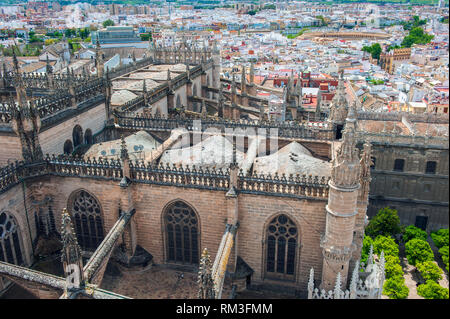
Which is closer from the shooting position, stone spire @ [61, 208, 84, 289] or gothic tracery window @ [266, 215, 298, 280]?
stone spire @ [61, 208, 84, 289]

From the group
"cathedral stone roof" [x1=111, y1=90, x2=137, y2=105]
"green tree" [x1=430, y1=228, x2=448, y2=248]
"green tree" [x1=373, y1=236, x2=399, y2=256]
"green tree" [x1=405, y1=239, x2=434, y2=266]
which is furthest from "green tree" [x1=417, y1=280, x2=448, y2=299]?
"cathedral stone roof" [x1=111, y1=90, x2=137, y2=105]

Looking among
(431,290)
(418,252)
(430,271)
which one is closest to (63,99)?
(431,290)

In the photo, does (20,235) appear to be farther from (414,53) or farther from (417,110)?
(414,53)

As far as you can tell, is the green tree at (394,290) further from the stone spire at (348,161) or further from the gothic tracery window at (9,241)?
the gothic tracery window at (9,241)

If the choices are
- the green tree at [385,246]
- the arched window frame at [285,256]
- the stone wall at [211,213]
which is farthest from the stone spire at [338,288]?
the green tree at [385,246]

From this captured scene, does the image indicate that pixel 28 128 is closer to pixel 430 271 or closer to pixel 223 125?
pixel 223 125

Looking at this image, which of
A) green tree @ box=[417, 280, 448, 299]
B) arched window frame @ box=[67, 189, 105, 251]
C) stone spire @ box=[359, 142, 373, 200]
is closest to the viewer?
stone spire @ box=[359, 142, 373, 200]

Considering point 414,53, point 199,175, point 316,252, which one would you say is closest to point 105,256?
point 199,175

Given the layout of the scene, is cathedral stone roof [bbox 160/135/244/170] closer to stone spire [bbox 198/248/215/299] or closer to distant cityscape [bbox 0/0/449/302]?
distant cityscape [bbox 0/0/449/302]
